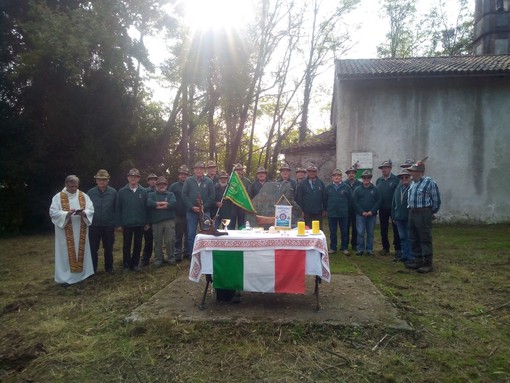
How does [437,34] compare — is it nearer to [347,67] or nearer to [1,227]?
[347,67]

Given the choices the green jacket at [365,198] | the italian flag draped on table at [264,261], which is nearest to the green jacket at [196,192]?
the italian flag draped on table at [264,261]

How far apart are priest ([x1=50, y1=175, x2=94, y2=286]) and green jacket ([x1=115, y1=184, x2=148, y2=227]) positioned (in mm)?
628

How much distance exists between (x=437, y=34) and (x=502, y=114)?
19.5 m

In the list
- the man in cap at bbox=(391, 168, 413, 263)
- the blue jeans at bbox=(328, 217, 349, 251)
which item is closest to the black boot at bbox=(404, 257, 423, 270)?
the man in cap at bbox=(391, 168, 413, 263)

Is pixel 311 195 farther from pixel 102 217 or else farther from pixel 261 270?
pixel 102 217

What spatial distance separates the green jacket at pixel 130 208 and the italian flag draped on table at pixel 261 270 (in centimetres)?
295

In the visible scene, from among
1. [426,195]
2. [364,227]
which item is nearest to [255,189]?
[364,227]

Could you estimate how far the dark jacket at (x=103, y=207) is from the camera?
6875mm

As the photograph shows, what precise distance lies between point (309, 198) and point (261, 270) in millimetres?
3886

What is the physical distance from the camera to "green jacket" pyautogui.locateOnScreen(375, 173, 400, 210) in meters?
8.34

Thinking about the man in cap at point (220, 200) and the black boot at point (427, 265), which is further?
the man in cap at point (220, 200)

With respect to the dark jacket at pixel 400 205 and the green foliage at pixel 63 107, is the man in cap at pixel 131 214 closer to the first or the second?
the dark jacket at pixel 400 205

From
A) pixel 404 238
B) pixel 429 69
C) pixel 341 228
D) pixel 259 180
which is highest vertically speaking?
pixel 429 69

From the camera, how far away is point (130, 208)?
7102 millimetres
